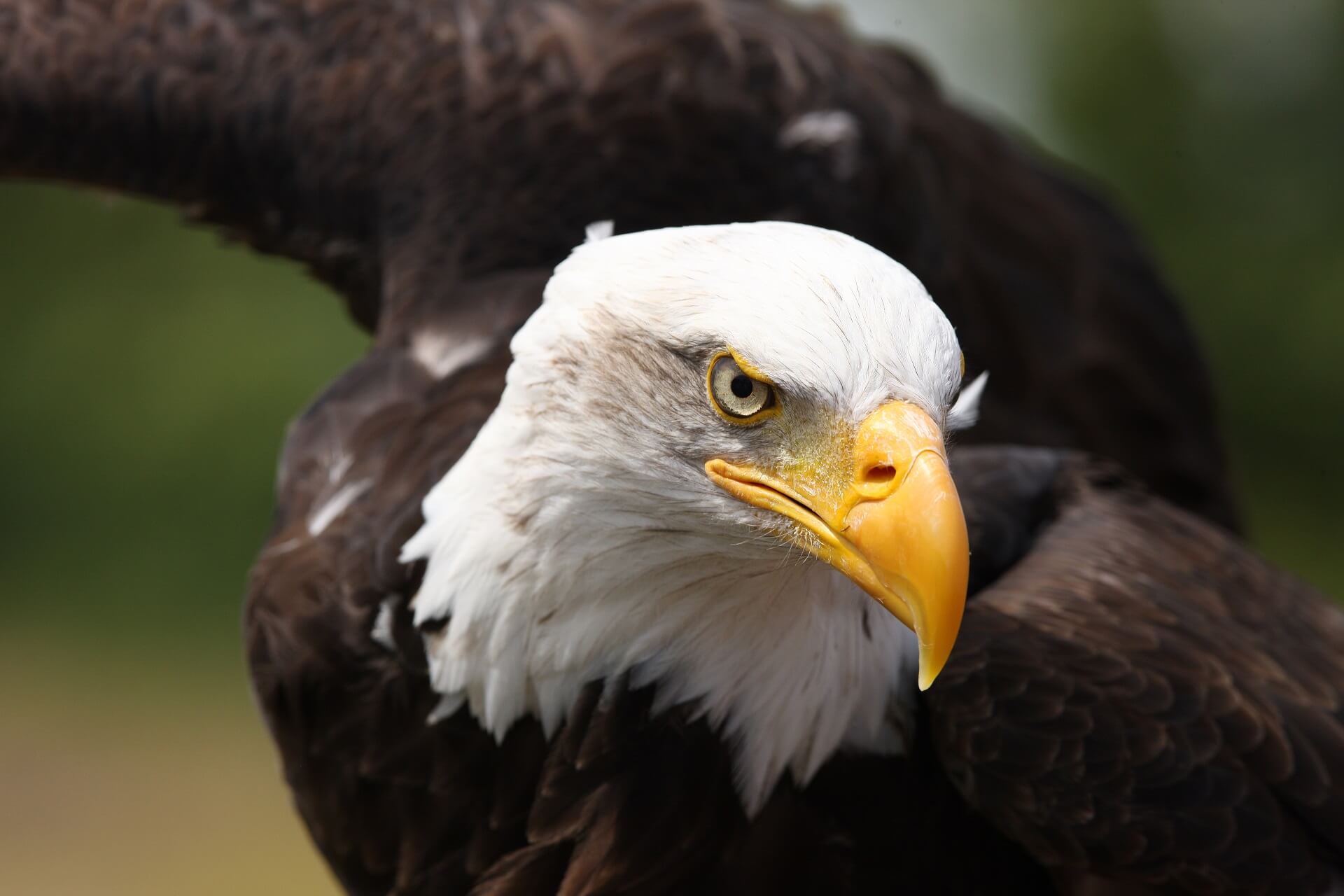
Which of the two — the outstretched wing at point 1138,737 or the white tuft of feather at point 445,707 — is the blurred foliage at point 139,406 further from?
the outstretched wing at point 1138,737

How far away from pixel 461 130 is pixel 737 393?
1708 millimetres

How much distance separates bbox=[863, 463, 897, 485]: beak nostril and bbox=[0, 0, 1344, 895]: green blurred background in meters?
5.72

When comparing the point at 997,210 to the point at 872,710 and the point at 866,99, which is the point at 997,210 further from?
the point at 872,710

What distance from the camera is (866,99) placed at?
3.69 metres

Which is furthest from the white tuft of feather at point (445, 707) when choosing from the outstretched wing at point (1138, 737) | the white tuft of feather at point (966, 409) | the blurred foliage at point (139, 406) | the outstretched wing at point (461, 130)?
the blurred foliage at point (139, 406)

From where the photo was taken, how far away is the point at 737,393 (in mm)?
1901

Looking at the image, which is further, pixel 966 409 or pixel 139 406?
pixel 139 406

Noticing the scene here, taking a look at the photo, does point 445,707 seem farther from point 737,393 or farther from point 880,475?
point 880,475

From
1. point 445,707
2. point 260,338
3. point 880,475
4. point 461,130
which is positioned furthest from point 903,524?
point 260,338

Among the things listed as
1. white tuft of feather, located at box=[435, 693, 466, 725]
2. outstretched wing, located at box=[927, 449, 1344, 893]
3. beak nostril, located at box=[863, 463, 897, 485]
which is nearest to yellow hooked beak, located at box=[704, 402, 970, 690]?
beak nostril, located at box=[863, 463, 897, 485]

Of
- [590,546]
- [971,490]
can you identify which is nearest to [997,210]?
[971,490]

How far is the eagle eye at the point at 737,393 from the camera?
1.88m

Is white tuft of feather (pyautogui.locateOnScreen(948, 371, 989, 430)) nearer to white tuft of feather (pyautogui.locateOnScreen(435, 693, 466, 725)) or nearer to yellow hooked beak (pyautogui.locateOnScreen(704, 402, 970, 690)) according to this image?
yellow hooked beak (pyautogui.locateOnScreen(704, 402, 970, 690))

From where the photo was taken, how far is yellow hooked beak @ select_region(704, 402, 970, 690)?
1756 millimetres
